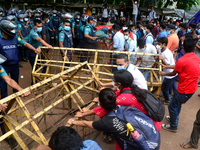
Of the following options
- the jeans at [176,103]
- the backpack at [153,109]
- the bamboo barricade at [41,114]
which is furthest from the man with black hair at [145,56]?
the backpack at [153,109]

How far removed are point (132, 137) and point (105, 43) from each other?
6244 millimetres

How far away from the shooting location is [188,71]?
8.39 feet

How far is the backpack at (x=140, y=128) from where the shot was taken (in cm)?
161

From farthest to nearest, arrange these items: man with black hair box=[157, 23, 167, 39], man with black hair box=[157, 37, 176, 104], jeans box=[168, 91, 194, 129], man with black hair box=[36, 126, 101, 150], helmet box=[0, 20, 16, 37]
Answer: man with black hair box=[157, 23, 167, 39] → man with black hair box=[157, 37, 176, 104] → helmet box=[0, 20, 16, 37] → jeans box=[168, 91, 194, 129] → man with black hair box=[36, 126, 101, 150]

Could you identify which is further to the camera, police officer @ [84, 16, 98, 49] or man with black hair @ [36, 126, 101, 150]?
police officer @ [84, 16, 98, 49]

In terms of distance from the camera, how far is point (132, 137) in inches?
63.9

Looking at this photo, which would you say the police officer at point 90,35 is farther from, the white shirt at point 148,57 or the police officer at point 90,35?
the white shirt at point 148,57

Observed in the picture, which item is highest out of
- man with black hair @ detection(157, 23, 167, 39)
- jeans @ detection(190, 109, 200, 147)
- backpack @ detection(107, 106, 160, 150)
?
man with black hair @ detection(157, 23, 167, 39)

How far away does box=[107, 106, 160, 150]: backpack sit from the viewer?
1.61 meters

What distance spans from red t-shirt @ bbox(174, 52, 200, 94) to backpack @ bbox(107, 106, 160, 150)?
134 centimetres

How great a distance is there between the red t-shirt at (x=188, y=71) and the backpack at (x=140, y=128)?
134cm

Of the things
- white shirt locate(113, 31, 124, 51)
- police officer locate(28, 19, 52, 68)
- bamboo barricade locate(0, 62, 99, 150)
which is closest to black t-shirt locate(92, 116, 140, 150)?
bamboo barricade locate(0, 62, 99, 150)

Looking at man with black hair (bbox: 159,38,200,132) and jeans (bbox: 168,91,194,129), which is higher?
man with black hair (bbox: 159,38,200,132)

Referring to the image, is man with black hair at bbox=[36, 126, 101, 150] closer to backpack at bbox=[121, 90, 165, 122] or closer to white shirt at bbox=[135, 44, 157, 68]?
backpack at bbox=[121, 90, 165, 122]
